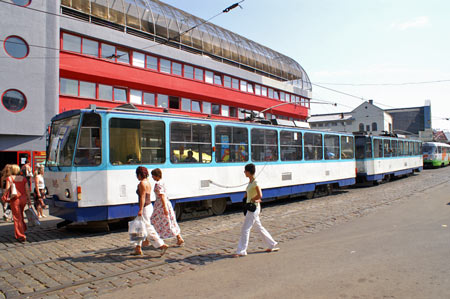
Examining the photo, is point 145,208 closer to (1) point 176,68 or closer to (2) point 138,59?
(2) point 138,59

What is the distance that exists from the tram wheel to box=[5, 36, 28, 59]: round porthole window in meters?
12.7

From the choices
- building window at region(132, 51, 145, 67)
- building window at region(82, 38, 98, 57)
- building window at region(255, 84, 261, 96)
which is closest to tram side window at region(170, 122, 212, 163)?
building window at region(82, 38, 98, 57)

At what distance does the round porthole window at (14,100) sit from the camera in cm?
1600

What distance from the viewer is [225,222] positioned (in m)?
9.06

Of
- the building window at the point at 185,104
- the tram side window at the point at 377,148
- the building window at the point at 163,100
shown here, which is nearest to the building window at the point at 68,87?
the building window at the point at 163,100

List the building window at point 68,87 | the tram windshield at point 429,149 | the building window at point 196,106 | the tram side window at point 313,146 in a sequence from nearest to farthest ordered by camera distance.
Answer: the tram side window at point 313,146 < the building window at point 68,87 < the building window at point 196,106 < the tram windshield at point 429,149

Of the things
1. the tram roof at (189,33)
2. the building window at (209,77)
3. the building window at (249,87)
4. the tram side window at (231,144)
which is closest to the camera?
the tram side window at (231,144)

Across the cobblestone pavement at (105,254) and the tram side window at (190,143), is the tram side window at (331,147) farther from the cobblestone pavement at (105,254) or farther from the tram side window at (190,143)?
the tram side window at (190,143)

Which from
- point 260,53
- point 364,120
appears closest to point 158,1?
point 260,53

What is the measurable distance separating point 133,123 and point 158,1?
20.3 meters

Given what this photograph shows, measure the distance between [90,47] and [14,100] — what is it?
581 cm

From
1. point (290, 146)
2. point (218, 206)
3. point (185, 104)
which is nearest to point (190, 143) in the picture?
point (218, 206)

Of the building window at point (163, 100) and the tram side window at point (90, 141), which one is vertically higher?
the building window at point (163, 100)

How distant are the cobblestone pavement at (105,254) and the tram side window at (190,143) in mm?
1711
